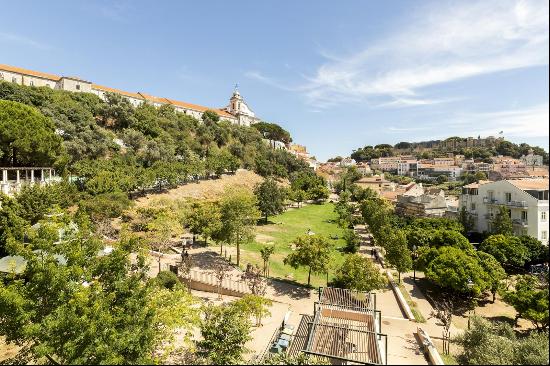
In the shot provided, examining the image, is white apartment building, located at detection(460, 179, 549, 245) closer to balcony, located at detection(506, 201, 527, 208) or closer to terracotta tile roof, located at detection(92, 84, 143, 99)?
balcony, located at detection(506, 201, 527, 208)

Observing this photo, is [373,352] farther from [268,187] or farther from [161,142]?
[161,142]

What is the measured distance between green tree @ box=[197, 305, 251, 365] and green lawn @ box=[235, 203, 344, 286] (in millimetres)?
11533

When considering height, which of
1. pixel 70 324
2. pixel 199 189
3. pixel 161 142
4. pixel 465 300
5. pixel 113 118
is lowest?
pixel 465 300

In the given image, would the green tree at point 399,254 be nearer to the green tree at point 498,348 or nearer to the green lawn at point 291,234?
the green lawn at point 291,234

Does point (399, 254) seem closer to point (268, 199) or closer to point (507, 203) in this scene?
point (507, 203)

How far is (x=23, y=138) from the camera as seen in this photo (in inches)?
1156

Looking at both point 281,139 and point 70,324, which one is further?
point 281,139

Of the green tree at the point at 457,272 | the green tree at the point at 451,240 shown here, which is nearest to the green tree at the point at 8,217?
the green tree at the point at 457,272

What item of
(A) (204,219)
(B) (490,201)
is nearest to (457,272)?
(B) (490,201)

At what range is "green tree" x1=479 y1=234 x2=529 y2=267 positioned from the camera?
22797 millimetres

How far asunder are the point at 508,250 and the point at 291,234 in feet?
70.1

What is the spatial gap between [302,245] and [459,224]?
19419 millimetres

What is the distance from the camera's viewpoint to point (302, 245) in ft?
65.9

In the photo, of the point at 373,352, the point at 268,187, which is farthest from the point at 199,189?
the point at 373,352
